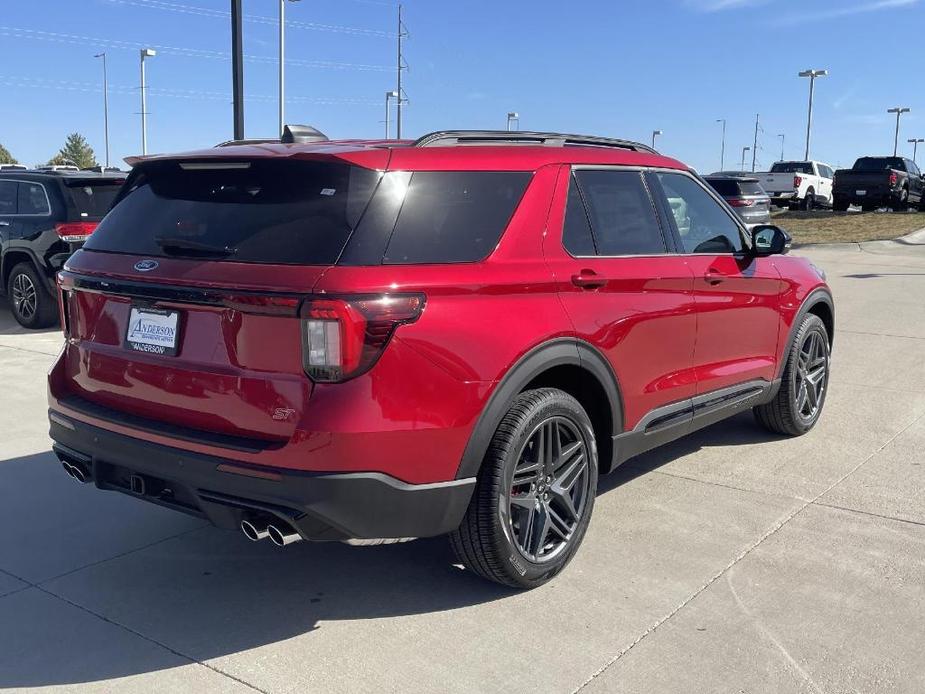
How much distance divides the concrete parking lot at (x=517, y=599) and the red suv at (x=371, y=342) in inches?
14.6

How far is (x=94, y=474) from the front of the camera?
361 centimetres

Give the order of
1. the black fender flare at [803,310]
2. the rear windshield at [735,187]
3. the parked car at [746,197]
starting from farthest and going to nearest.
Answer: the rear windshield at [735,187]
the parked car at [746,197]
the black fender flare at [803,310]

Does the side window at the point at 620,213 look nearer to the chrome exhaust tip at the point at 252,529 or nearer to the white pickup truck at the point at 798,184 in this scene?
the chrome exhaust tip at the point at 252,529

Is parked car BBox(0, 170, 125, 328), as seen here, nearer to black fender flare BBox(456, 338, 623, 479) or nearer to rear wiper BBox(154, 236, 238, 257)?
rear wiper BBox(154, 236, 238, 257)

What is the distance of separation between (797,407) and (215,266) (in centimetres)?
402

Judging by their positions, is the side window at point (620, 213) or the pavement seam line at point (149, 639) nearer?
the pavement seam line at point (149, 639)

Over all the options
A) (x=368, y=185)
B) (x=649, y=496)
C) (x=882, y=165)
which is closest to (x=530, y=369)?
(x=368, y=185)

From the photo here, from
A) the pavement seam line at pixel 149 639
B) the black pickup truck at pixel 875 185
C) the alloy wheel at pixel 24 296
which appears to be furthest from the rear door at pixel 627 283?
the black pickup truck at pixel 875 185

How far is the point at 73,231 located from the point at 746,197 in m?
15.3

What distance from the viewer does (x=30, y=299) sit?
10289 mm

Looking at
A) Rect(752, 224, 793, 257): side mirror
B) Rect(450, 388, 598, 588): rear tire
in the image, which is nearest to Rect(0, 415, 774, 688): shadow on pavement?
Rect(450, 388, 598, 588): rear tire

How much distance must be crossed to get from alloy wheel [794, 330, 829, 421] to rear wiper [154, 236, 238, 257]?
385 cm

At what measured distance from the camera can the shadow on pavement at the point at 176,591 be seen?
330cm

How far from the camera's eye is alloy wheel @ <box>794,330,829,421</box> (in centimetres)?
596
